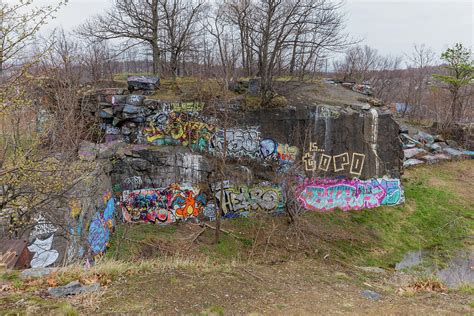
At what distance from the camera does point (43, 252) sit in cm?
721

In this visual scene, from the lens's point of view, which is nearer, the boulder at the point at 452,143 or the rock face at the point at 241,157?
the rock face at the point at 241,157

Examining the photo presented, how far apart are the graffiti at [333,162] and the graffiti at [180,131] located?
12.5ft

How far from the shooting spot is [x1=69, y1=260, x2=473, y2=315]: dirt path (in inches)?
190

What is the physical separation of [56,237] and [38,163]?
7.78 feet

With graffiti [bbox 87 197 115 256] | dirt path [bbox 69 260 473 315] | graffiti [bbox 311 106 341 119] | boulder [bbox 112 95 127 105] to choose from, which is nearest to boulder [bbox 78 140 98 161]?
graffiti [bbox 87 197 115 256]

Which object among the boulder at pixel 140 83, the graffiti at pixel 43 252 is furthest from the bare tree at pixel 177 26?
the graffiti at pixel 43 252

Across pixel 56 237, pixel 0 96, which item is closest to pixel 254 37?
pixel 56 237

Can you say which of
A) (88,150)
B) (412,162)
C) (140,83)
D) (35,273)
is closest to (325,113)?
(140,83)

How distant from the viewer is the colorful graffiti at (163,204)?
12.6m

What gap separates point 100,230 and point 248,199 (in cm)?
541

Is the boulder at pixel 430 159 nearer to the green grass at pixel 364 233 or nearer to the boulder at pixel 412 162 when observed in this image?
the boulder at pixel 412 162

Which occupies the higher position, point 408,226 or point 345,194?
point 345,194

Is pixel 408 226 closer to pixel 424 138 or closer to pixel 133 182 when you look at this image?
pixel 133 182

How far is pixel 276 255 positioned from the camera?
1106 centimetres
